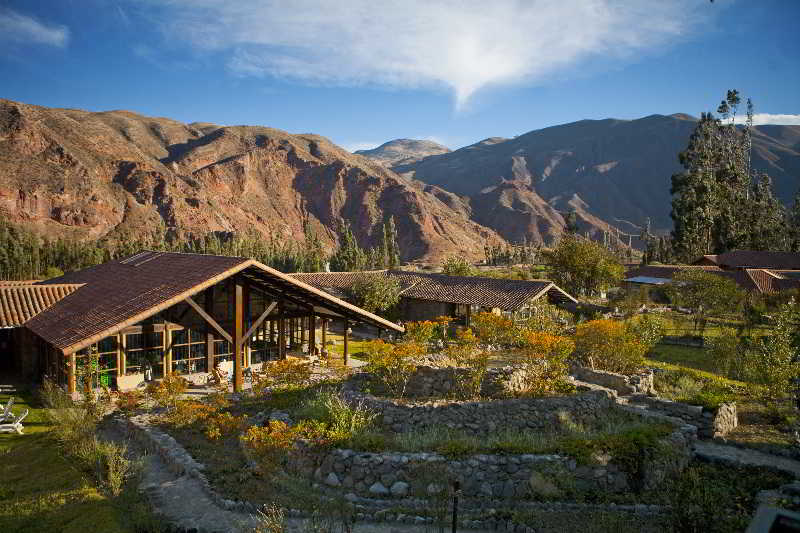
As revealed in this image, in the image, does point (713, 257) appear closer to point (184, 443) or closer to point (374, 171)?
point (184, 443)

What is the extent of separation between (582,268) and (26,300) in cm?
3555

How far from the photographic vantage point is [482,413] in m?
13.0

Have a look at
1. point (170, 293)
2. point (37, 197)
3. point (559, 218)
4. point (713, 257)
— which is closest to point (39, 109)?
point (37, 197)

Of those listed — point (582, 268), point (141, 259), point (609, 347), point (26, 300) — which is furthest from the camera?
point (582, 268)

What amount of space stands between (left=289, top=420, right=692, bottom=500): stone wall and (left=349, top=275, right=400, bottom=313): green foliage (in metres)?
21.6

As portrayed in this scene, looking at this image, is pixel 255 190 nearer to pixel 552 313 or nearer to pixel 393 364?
pixel 552 313

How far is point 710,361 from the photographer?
2314 centimetres

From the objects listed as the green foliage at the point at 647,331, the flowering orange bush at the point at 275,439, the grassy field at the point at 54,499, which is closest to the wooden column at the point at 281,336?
the grassy field at the point at 54,499

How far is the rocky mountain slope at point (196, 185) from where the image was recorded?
276 feet

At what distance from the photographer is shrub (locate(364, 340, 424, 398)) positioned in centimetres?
1451

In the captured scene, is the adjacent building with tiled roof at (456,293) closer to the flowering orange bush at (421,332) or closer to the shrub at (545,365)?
the flowering orange bush at (421,332)

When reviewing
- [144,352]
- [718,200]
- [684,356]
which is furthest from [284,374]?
[718,200]

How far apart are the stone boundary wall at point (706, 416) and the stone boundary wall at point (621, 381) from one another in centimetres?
174

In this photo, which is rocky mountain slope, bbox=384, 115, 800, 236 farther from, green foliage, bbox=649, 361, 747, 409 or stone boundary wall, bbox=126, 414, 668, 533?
stone boundary wall, bbox=126, 414, 668, 533
